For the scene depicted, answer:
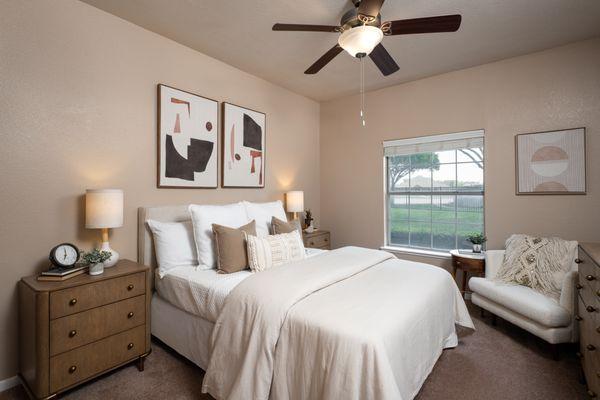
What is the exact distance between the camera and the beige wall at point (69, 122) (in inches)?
78.8

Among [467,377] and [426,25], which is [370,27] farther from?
[467,377]

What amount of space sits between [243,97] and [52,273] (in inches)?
99.4

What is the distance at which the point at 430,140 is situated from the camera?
3.75 meters

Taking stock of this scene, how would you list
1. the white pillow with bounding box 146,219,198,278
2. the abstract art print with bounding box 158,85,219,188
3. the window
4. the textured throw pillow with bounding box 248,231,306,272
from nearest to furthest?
the textured throw pillow with bounding box 248,231,306,272, the white pillow with bounding box 146,219,198,278, the abstract art print with bounding box 158,85,219,188, the window

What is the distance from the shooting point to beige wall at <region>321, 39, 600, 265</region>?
9.40 ft

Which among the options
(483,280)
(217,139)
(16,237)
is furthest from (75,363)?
(483,280)

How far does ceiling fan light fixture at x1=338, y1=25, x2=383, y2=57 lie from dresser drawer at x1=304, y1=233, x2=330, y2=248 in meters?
2.42

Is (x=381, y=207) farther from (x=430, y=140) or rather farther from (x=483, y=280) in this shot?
(x=483, y=280)

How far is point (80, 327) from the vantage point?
1874mm

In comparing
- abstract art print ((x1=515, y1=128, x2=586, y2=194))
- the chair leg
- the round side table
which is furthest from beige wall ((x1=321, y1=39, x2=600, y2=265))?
the chair leg

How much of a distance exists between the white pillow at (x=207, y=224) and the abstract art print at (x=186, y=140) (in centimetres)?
48

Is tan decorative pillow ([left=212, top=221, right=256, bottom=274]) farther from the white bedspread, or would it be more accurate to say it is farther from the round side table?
the round side table

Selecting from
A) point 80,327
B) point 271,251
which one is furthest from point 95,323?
→ point 271,251

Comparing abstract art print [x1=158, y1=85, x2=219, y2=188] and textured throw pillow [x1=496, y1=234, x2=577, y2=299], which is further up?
abstract art print [x1=158, y1=85, x2=219, y2=188]
